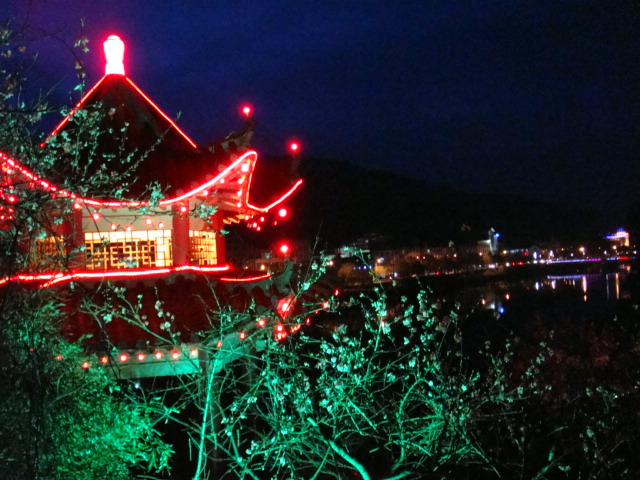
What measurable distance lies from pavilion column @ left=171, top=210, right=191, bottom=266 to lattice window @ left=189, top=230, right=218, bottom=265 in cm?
36

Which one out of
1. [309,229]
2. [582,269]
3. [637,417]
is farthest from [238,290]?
[582,269]

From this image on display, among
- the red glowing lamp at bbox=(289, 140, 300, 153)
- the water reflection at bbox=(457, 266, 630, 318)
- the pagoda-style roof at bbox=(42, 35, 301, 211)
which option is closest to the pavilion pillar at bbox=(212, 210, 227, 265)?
the pagoda-style roof at bbox=(42, 35, 301, 211)

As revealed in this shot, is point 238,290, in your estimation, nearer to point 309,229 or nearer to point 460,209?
point 309,229

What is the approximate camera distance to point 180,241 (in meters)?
10.8

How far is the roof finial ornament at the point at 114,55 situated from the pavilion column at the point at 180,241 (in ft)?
11.1

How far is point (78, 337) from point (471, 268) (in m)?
57.5

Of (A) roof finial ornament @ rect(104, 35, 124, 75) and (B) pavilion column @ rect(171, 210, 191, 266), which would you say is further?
(A) roof finial ornament @ rect(104, 35, 124, 75)

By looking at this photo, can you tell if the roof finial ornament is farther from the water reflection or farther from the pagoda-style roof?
the water reflection

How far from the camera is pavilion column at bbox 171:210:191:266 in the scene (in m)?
10.7

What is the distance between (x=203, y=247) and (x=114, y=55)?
4.17 m

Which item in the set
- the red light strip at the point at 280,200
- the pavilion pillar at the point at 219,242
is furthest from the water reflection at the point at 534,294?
the pavilion pillar at the point at 219,242

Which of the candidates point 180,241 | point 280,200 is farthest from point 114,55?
point 280,200

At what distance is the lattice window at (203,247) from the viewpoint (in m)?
11.5

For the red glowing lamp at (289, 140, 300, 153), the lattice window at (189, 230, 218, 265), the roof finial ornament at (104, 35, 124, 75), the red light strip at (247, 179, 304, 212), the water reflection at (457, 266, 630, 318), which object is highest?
the roof finial ornament at (104, 35, 124, 75)
